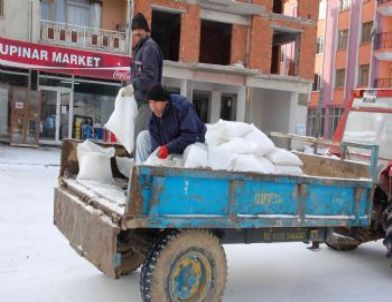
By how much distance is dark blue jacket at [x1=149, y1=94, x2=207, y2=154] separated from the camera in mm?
4371

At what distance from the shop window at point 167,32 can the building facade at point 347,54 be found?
11.3 m

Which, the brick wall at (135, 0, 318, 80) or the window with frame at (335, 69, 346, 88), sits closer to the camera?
the brick wall at (135, 0, 318, 80)

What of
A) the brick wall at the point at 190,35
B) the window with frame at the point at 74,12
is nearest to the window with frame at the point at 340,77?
the brick wall at the point at 190,35

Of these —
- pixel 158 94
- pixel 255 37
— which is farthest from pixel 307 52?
pixel 158 94

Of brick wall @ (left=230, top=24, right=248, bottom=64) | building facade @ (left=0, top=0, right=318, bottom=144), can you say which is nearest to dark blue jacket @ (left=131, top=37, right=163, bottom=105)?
building facade @ (left=0, top=0, right=318, bottom=144)

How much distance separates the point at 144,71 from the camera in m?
5.12

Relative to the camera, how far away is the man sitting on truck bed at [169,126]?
4.37 metres

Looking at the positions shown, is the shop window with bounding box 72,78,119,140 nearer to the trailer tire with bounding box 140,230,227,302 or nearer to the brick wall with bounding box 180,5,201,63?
the brick wall with bounding box 180,5,201,63

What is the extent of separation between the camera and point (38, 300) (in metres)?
4.42

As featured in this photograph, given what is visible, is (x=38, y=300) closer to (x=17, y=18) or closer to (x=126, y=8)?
(x=17, y=18)

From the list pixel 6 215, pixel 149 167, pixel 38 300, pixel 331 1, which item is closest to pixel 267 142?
pixel 149 167

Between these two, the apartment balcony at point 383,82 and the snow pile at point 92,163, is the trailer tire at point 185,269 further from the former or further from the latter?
the apartment balcony at point 383,82

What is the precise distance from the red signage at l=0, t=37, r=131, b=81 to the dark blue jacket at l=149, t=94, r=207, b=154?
14.5 metres

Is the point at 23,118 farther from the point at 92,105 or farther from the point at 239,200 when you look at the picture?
the point at 239,200
